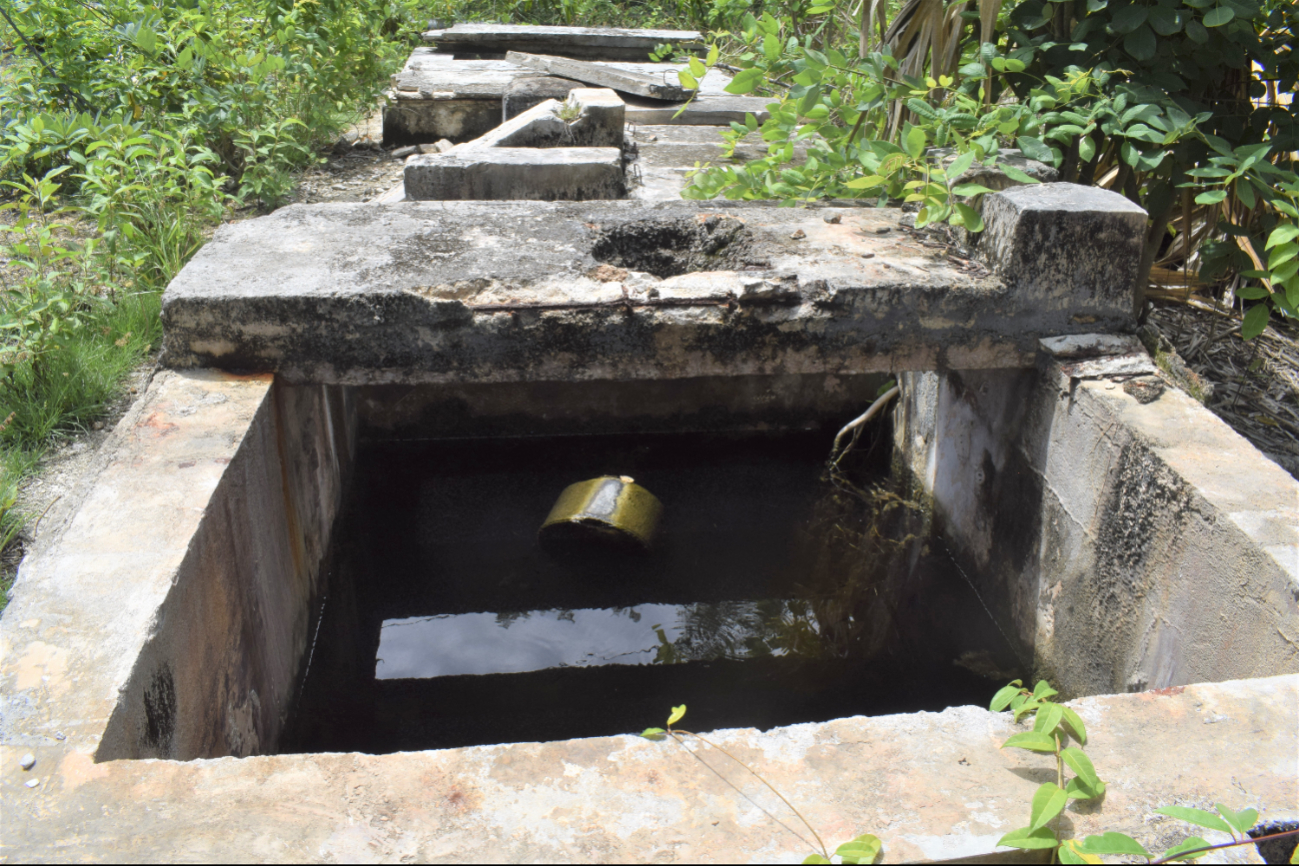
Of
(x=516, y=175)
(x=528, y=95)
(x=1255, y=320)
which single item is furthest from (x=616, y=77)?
(x=1255, y=320)

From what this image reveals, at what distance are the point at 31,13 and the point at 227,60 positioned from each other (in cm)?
103

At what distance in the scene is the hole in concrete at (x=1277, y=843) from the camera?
130 centimetres

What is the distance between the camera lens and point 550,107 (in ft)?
15.5

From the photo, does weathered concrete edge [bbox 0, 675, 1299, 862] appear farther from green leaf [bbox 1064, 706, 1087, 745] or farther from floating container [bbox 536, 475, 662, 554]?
floating container [bbox 536, 475, 662, 554]

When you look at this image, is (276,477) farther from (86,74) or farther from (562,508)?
(86,74)

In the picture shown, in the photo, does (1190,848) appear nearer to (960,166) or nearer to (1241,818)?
(1241,818)

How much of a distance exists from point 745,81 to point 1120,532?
176 centimetres

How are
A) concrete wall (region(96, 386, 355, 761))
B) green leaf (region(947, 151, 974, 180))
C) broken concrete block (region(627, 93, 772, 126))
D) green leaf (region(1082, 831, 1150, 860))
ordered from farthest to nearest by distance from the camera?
1. broken concrete block (region(627, 93, 772, 126))
2. green leaf (region(947, 151, 974, 180))
3. concrete wall (region(96, 386, 355, 761))
4. green leaf (region(1082, 831, 1150, 860))

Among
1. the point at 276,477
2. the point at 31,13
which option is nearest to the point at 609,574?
the point at 276,477

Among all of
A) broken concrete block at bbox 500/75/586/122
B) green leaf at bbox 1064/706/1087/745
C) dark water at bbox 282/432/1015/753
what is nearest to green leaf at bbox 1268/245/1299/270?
dark water at bbox 282/432/1015/753

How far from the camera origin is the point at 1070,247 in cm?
252

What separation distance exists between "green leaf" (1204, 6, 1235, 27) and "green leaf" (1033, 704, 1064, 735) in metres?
2.09

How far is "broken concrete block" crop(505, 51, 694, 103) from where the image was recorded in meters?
6.69

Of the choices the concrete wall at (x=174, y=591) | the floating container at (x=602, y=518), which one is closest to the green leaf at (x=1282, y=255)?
the floating container at (x=602, y=518)
